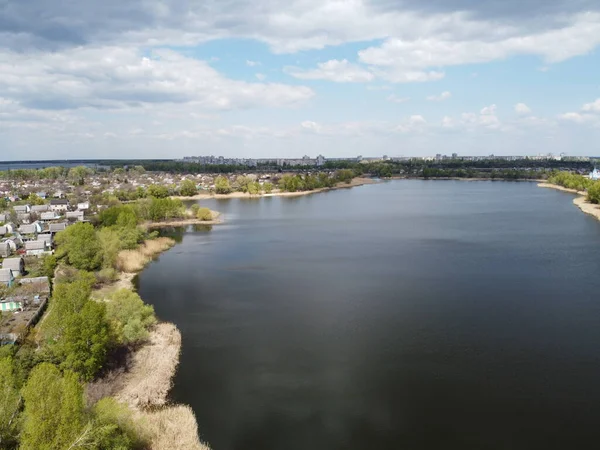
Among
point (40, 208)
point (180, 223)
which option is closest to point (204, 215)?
point (180, 223)

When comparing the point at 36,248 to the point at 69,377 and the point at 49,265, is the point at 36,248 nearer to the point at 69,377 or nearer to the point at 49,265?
the point at 49,265

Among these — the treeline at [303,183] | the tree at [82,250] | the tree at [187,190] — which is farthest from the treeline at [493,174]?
the tree at [82,250]

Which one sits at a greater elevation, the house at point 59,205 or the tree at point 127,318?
the house at point 59,205

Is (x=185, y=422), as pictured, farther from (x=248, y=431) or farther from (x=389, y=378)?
(x=389, y=378)

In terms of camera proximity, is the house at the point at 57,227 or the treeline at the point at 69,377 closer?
the treeline at the point at 69,377

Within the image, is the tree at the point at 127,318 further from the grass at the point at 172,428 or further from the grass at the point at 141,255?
the grass at the point at 141,255

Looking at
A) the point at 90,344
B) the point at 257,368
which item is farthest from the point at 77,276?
the point at 257,368
